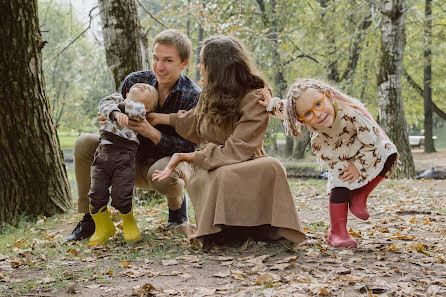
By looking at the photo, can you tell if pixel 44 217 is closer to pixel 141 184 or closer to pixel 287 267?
pixel 141 184

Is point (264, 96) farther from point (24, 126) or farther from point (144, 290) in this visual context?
point (24, 126)

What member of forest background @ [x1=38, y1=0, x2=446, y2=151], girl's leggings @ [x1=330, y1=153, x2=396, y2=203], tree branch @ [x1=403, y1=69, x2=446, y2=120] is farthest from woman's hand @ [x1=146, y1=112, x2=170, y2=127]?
tree branch @ [x1=403, y1=69, x2=446, y2=120]

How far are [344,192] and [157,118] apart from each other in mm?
1696

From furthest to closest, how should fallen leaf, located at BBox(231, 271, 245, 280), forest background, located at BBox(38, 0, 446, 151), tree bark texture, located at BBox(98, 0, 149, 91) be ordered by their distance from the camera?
forest background, located at BBox(38, 0, 446, 151), tree bark texture, located at BBox(98, 0, 149, 91), fallen leaf, located at BBox(231, 271, 245, 280)

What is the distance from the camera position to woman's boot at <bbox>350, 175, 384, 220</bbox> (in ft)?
11.1

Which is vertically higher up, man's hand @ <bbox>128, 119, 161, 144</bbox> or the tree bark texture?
the tree bark texture

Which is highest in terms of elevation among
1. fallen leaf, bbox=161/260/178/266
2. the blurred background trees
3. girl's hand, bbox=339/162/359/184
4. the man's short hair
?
the blurred background trees

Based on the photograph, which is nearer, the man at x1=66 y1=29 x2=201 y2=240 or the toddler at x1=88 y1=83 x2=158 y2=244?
the toddler at x1=88 y1=83 x2=158 y2=244

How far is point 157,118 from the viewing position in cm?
400

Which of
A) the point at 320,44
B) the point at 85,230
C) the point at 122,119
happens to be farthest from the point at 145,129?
the point at 320,44

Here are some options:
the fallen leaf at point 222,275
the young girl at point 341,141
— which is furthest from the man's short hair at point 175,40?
the fallen leaf at point 222,275

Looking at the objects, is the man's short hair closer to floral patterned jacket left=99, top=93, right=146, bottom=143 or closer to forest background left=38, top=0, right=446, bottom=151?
floral patterned jacket left=99, top=93, right=146, bottom=143

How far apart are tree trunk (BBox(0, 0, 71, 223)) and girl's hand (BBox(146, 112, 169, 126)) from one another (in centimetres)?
190

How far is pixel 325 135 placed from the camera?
348 cm
